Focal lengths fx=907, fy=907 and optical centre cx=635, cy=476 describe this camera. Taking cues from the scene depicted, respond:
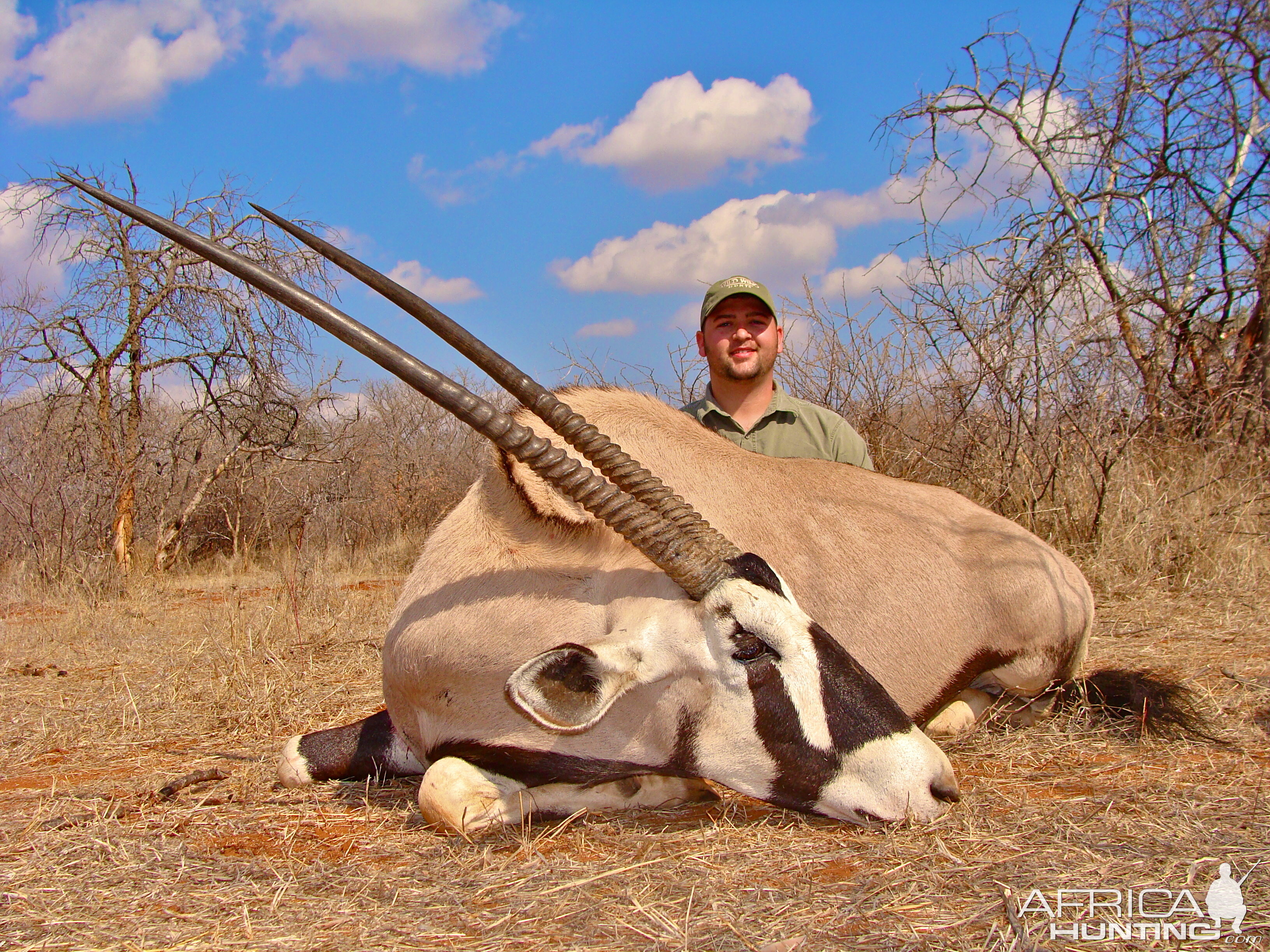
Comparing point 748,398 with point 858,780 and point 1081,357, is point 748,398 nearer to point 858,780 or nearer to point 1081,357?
point 858,780

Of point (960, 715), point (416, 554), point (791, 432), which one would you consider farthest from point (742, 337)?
point (416, 554)

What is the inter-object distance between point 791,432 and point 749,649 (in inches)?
113

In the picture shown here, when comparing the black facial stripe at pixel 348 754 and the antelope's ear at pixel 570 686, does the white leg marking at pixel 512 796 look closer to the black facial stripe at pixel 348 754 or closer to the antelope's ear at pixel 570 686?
the antelope's ear at pixel 570 686

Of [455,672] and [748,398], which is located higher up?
[748,398]

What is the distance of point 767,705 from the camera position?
8.66 feet

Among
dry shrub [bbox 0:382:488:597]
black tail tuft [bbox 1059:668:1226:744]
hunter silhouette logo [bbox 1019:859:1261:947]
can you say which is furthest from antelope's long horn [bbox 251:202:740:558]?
dry shrub [bbox 0:382:488:597]

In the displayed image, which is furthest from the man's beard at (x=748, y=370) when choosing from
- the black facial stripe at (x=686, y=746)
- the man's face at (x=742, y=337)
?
the black facial stripe at (x=686, y=746)

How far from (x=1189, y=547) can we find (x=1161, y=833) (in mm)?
5023

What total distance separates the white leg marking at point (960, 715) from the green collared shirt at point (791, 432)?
1.72 m

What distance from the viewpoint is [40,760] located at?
3879 millimetres

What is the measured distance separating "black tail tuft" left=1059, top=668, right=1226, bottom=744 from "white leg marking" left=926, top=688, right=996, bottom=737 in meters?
0.38

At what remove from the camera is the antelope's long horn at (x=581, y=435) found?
2.71 m

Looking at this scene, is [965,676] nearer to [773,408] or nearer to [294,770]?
[773,408]

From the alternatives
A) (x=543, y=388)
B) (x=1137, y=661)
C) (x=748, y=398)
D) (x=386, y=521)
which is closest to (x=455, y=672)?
(x=543, y=388)
